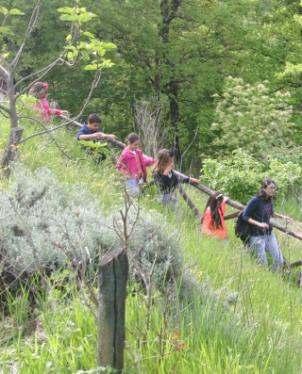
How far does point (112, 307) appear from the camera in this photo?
9.29 ft

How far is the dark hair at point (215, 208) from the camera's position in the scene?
29.0 feet

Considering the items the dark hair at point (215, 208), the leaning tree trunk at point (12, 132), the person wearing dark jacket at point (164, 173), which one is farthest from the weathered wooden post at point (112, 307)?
the person wearing dark jacket at point (164, 173)

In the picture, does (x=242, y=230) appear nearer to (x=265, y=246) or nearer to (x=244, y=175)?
(x=265, y=246)

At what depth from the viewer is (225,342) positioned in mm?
3244

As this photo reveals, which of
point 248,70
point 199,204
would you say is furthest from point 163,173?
point 248,70

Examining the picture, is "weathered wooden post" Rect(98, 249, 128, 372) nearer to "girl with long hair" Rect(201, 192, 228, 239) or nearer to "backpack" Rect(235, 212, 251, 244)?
"girl with long hair" Rect(201, 192, 228, 239)

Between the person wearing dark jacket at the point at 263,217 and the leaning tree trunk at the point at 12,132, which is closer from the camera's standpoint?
the leaning tree trunk at the point at 12,132

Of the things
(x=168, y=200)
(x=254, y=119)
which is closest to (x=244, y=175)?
(x=254, y=119)

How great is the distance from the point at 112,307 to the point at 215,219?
6.18m

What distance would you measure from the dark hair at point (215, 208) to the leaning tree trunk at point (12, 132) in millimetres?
3090

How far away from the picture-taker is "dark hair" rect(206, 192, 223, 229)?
29.0 ft

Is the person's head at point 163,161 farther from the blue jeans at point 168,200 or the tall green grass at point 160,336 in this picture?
the tall green grass at point 160,336

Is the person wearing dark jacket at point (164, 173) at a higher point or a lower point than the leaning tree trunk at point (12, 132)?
lower

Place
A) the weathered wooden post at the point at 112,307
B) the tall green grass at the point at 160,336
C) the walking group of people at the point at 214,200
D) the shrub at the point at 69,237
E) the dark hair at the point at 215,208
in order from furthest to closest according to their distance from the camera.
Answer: the dark hair at the point at 215,208 < the walking group of people at the point at 214,200 < the shrub at the point at 69,237 < the tall green grass at the point at 160,336 < the weathered wooden post at the point at 112,307
